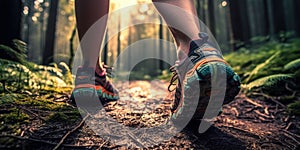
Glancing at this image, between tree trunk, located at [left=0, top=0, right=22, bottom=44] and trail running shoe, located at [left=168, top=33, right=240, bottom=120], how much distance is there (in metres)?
2.70

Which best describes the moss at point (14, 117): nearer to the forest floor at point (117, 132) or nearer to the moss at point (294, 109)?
the forest floor at point (117, 132)

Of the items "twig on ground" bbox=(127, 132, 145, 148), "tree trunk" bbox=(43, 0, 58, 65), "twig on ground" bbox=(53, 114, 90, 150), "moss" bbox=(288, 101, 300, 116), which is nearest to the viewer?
"twig on ground" bbox=(53, 114, 90, 150)

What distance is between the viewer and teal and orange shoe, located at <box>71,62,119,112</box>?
1369 mm

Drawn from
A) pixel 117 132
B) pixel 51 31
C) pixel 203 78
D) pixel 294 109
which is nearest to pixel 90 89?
pixel 117 132

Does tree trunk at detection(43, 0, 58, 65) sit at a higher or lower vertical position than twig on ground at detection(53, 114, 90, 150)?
higher

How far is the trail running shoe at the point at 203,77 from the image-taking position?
1.00 m

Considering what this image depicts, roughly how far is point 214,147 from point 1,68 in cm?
184

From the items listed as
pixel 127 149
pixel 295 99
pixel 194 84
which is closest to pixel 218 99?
pixel 194 84

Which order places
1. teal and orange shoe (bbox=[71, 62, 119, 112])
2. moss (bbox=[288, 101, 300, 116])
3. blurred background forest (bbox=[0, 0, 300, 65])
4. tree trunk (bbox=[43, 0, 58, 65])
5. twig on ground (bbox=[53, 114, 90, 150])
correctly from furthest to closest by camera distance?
tree trunk (bbox=[43, 0, 58, 65])
blurred background forest (bbox=[0, 0, 300, 65])
moss (bbox=[288, 101, 300, 116])
teal and orange shoe (bbox=[71, 62, 119, 112])
twig on ground (bbox=[53, 114, 90, 150])

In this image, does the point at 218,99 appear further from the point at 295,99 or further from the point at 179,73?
the point at 295,99

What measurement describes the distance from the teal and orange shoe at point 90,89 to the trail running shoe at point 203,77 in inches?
→ 24.6

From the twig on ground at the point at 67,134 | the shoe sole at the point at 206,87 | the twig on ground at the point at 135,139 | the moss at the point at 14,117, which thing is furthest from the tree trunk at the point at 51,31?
the shoe sole at the point at 206,87

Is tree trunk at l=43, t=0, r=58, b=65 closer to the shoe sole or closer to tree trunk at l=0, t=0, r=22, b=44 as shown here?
tree trunk at l=0, t=0, r=22, b=44

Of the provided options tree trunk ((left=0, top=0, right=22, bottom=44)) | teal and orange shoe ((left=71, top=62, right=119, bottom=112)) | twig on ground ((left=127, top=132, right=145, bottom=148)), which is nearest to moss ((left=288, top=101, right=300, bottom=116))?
twig on ground ((left=127, top=132, right=145, bottom=148))
